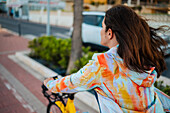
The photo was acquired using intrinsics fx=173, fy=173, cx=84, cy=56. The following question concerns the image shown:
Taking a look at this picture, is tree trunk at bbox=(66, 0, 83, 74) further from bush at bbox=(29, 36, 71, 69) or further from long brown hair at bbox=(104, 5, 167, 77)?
long brown hair at bbox=(104, 5, 167, 77)

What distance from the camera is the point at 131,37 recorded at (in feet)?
3.76

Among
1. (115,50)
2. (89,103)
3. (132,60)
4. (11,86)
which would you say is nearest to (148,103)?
(132,60)

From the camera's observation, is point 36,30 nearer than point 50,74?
No

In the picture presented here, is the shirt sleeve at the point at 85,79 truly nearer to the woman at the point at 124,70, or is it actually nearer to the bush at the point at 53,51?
the woman at the point at 124,70

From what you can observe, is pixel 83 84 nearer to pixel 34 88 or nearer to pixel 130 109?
pixel 130 109

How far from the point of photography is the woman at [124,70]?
1.16m

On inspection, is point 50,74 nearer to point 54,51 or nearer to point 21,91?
point 21,91

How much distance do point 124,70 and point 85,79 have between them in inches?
11.2

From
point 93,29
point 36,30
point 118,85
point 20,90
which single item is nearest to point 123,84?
point 118,85

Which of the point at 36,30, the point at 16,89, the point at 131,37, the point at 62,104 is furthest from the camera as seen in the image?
the point at 36,30

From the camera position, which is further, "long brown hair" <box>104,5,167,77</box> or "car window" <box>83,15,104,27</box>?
"car window" <box>83,15,104,27</box>

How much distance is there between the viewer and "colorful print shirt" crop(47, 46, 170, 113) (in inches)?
46.1

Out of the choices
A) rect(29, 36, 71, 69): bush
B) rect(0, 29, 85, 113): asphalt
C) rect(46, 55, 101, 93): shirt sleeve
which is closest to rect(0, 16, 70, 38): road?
rect(29, 36, 71, 69): bush

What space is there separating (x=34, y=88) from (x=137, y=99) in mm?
3693
